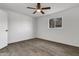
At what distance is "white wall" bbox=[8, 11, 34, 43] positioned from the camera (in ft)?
16.7

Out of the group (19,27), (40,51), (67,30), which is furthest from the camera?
(19,27)

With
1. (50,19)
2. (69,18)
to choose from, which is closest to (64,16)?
(69,18)

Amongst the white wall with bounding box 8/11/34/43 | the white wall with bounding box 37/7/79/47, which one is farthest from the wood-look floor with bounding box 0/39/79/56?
the white wall with bounding box 8/11/34/43

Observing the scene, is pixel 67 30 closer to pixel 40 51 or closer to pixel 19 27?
pixel 40 51

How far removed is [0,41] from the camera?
150 inches

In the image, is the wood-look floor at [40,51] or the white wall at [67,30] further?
the white wall at [67,30]

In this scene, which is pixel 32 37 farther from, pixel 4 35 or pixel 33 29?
pixel 4 35

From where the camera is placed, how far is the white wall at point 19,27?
5.10 m

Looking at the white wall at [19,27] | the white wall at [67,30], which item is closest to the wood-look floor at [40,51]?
the white wall at [67,30]

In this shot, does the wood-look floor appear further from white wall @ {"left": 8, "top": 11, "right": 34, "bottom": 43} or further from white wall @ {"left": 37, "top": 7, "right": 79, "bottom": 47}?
white wall @ {"left": 8, "top": 11, "right": 34, "bottom": 43}

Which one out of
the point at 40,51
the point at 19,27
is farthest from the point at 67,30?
the point at 19,27

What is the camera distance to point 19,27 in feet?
18.9

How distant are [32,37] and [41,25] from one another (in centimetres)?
144

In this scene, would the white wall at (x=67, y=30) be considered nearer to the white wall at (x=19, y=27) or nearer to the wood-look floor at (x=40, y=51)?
the wood-look floor at (x=40, y=51)
